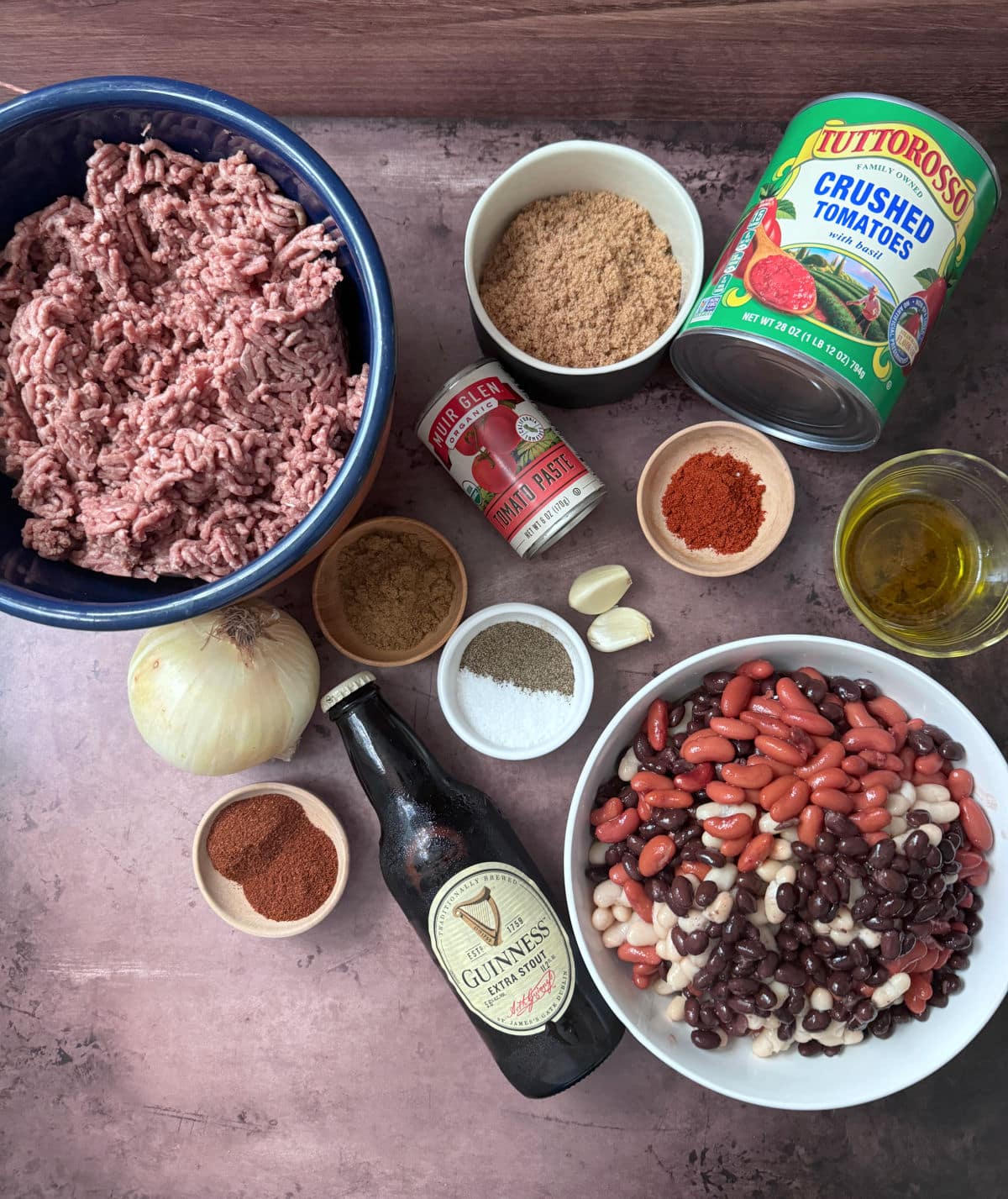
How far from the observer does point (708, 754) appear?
1.09 metres

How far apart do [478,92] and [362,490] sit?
2.04 feet

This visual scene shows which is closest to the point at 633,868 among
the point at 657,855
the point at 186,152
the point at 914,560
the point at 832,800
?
the point at 657,855

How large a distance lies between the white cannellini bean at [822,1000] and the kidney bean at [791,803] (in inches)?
8.2

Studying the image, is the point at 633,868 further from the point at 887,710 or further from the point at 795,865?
the point at 887,710

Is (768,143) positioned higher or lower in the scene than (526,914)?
higher

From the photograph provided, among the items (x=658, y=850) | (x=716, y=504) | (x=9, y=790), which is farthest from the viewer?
(x=9, y=790)

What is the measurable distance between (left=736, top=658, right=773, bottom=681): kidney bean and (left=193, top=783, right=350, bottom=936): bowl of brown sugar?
0.58m

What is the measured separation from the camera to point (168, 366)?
3.00 ft

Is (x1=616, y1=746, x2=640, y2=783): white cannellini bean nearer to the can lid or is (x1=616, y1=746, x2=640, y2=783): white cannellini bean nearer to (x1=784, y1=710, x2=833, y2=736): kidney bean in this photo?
(x1=784, y1=710, x2=833, y2=736): kidney bean

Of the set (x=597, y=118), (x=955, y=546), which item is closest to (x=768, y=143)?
(x=597, y=118)

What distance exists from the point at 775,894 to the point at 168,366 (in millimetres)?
884

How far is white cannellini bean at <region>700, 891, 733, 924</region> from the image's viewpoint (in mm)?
1032

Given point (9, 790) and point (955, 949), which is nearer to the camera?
point (955, 949)

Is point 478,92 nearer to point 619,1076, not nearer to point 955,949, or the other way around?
point 955,949
